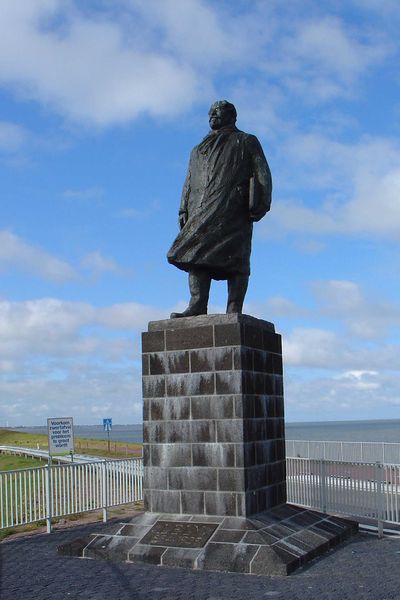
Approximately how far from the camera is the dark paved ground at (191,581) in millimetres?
6680

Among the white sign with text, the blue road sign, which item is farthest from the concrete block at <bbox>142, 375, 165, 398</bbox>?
the blue road sign

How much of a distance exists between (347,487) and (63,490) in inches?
179

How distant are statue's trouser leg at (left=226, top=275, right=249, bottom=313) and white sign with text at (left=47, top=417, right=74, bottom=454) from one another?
599 cm

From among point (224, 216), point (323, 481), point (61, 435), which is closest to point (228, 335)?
point (224, 216)

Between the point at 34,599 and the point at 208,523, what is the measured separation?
2351 millimetres

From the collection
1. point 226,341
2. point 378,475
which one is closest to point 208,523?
point 226,341

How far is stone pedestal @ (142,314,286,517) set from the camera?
332 inches

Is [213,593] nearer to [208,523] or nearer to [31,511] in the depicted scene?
[208,523]

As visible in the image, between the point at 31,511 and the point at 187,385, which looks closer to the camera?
the point at 187,385

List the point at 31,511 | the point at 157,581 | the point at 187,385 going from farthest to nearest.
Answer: the point at 31,511, the point at 187,385, the point at 157,581

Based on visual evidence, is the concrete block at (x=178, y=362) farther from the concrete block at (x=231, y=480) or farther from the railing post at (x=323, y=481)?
the railing post at (x=323, y=481)

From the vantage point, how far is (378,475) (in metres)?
10.1

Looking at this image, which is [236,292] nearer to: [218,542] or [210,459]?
[210,459]

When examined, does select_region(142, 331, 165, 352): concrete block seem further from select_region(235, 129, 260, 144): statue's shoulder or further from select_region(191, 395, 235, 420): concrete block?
select_region(235, 129, 260, 144): statue's shoulder
